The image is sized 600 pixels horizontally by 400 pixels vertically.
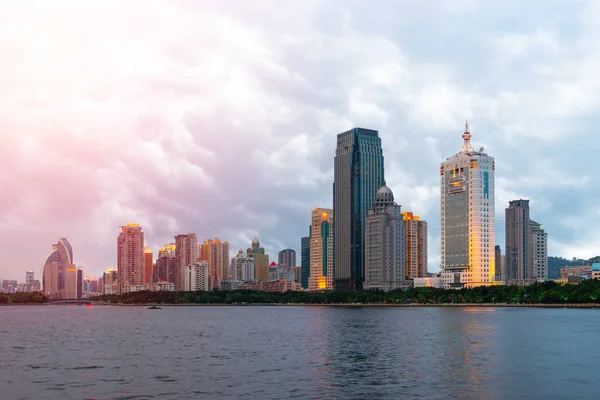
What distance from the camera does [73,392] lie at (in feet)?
225

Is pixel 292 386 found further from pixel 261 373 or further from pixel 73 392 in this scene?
pixel 73 392

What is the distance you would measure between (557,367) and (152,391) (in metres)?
48.7

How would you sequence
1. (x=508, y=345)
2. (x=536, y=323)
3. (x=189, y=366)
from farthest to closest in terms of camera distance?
(x=536, y=323) → (x=508, y=345) → (x=189, y=366)

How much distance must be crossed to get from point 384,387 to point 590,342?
62.2 meters

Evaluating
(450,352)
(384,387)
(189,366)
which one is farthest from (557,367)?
(189,366)

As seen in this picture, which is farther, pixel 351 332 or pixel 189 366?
pixel 351 332

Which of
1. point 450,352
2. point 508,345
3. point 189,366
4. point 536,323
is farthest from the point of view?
point 536,323

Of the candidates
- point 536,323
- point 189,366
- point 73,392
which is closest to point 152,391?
point 73,392

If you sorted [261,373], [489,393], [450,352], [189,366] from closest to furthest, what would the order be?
[489,393] → [261,373] → [189,366] → [450,352]

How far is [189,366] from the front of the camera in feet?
292

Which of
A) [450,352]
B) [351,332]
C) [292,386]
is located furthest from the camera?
[351,332]

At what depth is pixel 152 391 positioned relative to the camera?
68.7 m

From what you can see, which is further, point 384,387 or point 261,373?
point 261,373

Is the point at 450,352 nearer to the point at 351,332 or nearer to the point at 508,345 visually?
the point at 508,345
